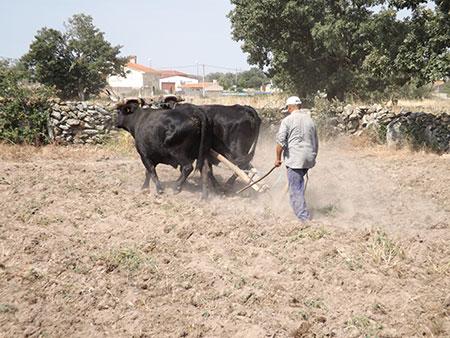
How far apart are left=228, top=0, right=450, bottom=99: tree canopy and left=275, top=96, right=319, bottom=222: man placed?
273 inches

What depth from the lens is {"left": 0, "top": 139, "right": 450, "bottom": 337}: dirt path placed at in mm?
3811

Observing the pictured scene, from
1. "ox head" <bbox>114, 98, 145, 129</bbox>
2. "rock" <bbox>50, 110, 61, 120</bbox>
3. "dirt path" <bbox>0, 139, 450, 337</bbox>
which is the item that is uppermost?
"ox head" <bbox>114, 98, 145, 129</bbox>

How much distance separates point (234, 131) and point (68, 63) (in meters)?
30.6

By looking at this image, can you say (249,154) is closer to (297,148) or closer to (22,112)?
(297,148)

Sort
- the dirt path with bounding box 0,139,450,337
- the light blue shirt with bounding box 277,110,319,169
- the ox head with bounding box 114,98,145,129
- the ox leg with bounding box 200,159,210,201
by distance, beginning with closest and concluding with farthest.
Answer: the dirt path with bounding box 0,139,450,337 → the light blue shirt with bounding box 277,110,319,169 → the ox leg with bounding box 200,159,210,201 → the ox head with bounding box 114,98,145,129

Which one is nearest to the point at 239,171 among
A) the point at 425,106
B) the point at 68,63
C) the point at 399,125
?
the point at 399,125

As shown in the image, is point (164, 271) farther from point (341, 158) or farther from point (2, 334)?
point (341, 158)

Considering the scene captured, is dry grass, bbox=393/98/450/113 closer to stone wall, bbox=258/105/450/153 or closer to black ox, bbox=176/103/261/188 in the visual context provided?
stone wall, bbox=258/105/450/153

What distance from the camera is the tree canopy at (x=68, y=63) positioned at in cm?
3388

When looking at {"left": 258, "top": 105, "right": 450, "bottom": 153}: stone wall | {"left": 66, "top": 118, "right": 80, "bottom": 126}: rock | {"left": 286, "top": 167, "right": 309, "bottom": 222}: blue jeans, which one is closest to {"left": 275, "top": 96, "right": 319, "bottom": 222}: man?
{"left": 286, "top": 167, "right": 309, "bottom": 222}: blue jeans

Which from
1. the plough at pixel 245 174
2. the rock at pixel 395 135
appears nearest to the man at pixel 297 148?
the plough at pixel 245 174

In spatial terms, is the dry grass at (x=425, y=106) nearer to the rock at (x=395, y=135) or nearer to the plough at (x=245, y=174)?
the rock at (x=395, y=135)

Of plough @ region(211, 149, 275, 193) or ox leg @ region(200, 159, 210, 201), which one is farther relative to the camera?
ox leg @ region(200, 159, 210, 201)

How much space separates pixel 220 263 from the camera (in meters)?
5.03
